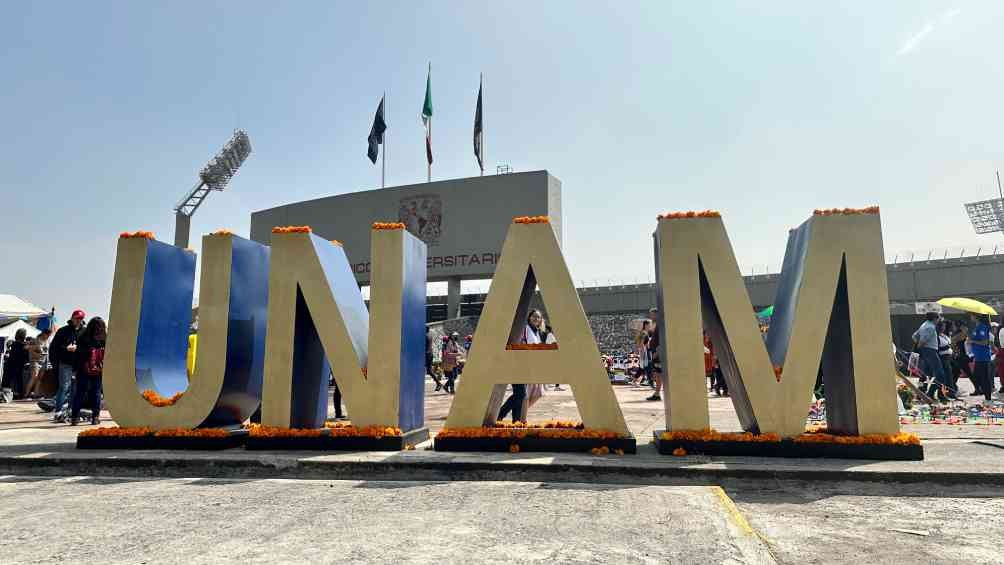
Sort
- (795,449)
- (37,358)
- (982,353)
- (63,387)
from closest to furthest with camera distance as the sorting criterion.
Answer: (795,449) < (63,387) < (982,353) < (37,358)

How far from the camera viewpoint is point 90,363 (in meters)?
8.55

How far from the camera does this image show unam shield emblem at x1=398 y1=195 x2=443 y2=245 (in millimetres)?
47344

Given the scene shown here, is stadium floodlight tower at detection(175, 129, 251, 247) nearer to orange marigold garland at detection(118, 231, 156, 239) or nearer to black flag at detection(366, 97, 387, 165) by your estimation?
black flag at detection(366, 97, 387, 165)

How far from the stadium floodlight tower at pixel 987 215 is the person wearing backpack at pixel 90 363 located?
8098 centimetres

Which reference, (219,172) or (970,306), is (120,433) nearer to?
(970,306)

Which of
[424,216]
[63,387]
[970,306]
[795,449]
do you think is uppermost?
[424,216]

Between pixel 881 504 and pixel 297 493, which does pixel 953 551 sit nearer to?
pixel 881 504

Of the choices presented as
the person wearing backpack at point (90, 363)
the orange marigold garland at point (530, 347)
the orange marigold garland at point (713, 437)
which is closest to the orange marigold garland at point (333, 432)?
the orange marigold garland at point (530, 347)

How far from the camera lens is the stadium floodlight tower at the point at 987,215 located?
64625mm

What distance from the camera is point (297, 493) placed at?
15.7ft

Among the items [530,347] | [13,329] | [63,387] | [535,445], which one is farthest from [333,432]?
[13,329]

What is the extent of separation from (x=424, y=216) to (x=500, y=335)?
4226 centimetres

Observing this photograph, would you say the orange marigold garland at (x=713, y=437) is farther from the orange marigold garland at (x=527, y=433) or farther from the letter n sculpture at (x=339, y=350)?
the letter n sculpture at (x=339, y=350)

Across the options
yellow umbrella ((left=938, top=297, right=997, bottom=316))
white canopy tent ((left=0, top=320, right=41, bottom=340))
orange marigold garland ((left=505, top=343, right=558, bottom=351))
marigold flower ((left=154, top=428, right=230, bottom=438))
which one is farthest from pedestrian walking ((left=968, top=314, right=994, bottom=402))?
white canopy tent ((left=0, top=320, right=41, bottom=340))
